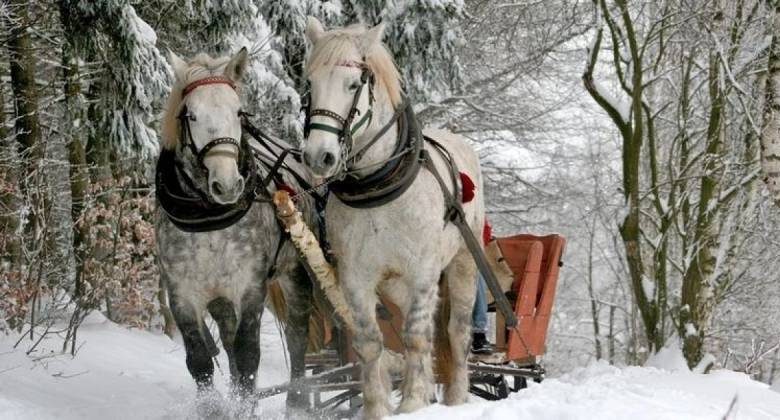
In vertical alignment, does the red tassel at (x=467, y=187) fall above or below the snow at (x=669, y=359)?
above

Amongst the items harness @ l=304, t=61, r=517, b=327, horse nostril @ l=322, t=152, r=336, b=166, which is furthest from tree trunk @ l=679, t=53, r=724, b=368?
horse nostril @ l=322, t=152, r=336, b=166

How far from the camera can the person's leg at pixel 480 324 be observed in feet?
19.9

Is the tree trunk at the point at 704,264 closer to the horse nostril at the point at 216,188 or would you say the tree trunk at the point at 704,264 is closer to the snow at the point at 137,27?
the snow at the point at 137,27

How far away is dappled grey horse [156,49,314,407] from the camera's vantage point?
441 centimetres

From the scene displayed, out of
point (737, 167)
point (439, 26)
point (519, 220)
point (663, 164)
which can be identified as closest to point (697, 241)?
point (737, 167)

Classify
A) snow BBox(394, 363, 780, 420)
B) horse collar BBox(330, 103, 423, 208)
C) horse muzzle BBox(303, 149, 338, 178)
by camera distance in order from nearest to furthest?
snow BBox(394, 363, 780, 420)
horse muzzle BBox(303, 149, 338, 178)
horse collar BBox(330, 103, 423, 208)

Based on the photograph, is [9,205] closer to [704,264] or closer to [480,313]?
[480,313]

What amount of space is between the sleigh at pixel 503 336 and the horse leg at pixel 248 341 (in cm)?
52

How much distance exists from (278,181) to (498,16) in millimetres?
8480

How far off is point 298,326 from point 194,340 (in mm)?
1086

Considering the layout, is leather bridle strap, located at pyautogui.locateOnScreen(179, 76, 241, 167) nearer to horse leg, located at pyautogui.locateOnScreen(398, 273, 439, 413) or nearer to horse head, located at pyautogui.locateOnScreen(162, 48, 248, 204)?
horse head, located at pyautogui.locateOnScreen(162, 48, 248, 204)

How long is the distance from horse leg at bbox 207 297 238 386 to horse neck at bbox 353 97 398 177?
1.16 metres

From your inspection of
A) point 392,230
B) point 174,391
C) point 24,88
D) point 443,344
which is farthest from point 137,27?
point 392,230

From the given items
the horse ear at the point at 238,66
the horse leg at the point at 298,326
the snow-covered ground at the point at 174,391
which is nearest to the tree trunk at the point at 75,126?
the snow-covered ground at the point at 174,391
